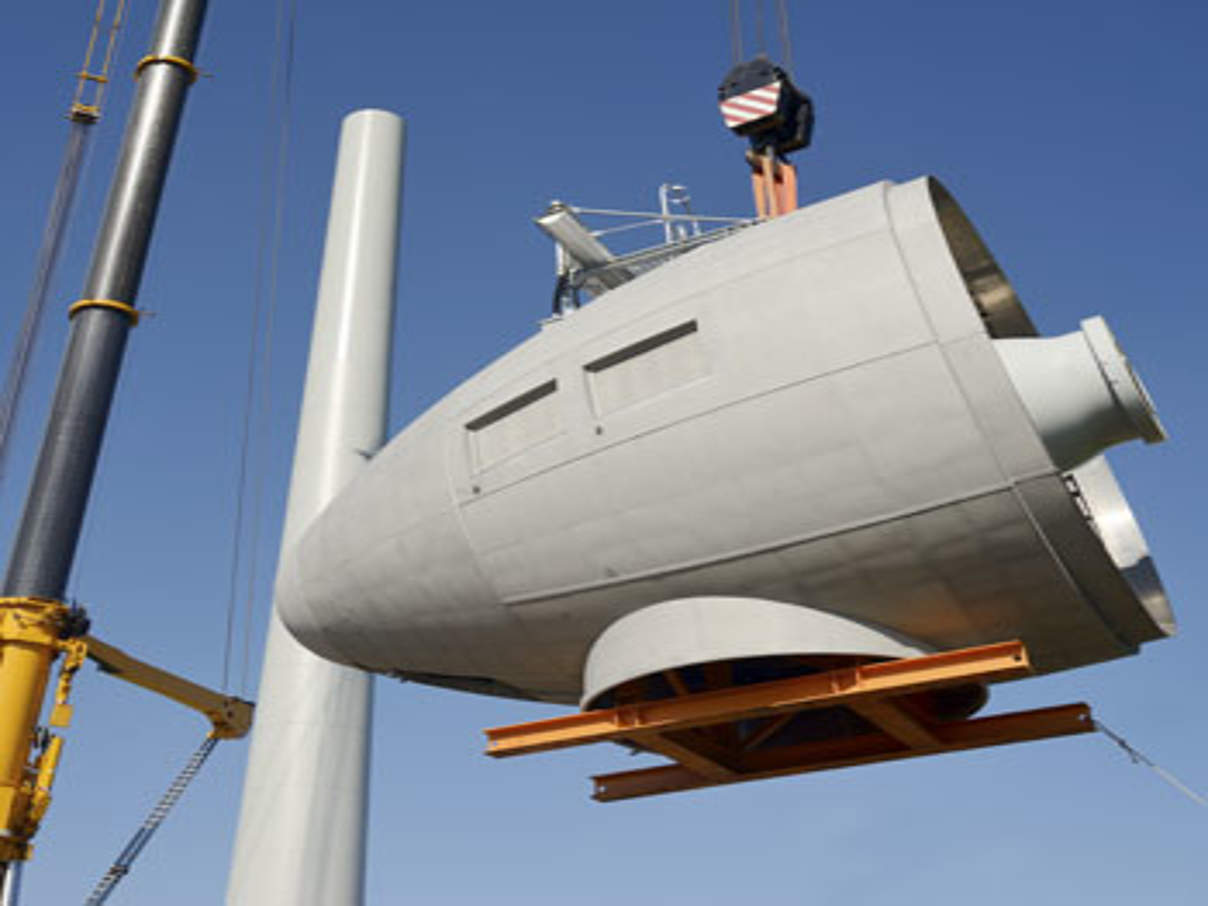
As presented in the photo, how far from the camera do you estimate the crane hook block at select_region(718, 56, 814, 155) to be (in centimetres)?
2212

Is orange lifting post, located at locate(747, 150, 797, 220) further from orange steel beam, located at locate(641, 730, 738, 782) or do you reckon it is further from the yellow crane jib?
the yellow crane jib

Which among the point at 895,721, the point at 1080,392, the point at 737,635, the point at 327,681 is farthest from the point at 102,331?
the point at 1080,392

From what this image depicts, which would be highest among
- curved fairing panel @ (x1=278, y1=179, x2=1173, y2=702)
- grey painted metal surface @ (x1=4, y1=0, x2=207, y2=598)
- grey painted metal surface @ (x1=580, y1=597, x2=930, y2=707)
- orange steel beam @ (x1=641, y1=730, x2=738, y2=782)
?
grey painted metal surface @ (x1=4, y1=0, x2=207, y2=598)

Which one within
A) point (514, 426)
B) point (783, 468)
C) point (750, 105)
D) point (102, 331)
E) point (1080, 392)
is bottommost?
point (783, 468)

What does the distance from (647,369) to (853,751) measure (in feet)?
18.5

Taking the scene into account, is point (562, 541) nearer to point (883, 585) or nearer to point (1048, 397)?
point (883, 585)

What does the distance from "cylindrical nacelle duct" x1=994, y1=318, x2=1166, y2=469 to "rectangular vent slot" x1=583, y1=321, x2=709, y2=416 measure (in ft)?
9.95

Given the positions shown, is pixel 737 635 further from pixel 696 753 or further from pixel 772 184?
pixel 772 184

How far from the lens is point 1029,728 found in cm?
1345

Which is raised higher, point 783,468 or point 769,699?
point 783,468

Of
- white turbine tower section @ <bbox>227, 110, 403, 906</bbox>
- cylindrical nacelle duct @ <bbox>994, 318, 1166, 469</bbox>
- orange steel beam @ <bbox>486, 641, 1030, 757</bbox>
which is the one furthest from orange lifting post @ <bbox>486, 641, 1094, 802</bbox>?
white turbine tower section @ <bbox>227, 110, 403, 906</bbox>

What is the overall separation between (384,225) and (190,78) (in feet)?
27.0

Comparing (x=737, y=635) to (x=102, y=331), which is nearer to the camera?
(x=737, y=635)

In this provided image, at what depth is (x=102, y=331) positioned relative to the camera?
1016 inches
